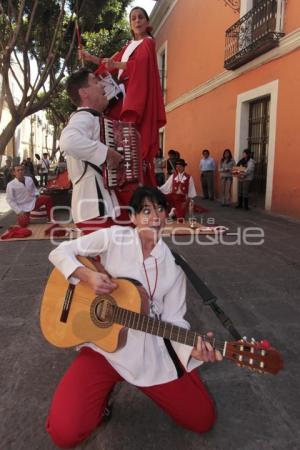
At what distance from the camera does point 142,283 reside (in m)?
2.16

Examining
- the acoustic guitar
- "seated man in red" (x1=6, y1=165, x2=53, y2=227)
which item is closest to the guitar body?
the acoustic guitar

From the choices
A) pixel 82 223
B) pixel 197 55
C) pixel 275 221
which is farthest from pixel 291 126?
pixel 82 223

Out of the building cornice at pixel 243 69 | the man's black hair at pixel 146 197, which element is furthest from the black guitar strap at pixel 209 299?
the building cornice at pixel 243 69

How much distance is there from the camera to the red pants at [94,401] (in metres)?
2.04

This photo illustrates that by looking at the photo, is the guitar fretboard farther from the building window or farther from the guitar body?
the building window

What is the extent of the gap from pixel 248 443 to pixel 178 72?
17361 mm

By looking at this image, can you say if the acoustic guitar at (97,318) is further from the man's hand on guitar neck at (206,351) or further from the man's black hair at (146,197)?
the man's black hair at (146,197)

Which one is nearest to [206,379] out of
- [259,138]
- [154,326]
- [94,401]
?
[94,401]

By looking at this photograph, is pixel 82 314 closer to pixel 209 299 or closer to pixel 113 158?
pixel 209 299

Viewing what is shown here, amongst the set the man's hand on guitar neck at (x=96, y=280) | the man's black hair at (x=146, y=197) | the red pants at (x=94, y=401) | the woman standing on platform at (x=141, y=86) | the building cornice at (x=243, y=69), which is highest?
the building cornice at (x=243, y=69)

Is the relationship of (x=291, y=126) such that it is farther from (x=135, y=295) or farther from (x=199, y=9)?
(x=135, y=295)

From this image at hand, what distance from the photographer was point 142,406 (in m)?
2.47

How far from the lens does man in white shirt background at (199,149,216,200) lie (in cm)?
1361

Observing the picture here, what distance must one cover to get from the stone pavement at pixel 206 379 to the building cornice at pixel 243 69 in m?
5.96
